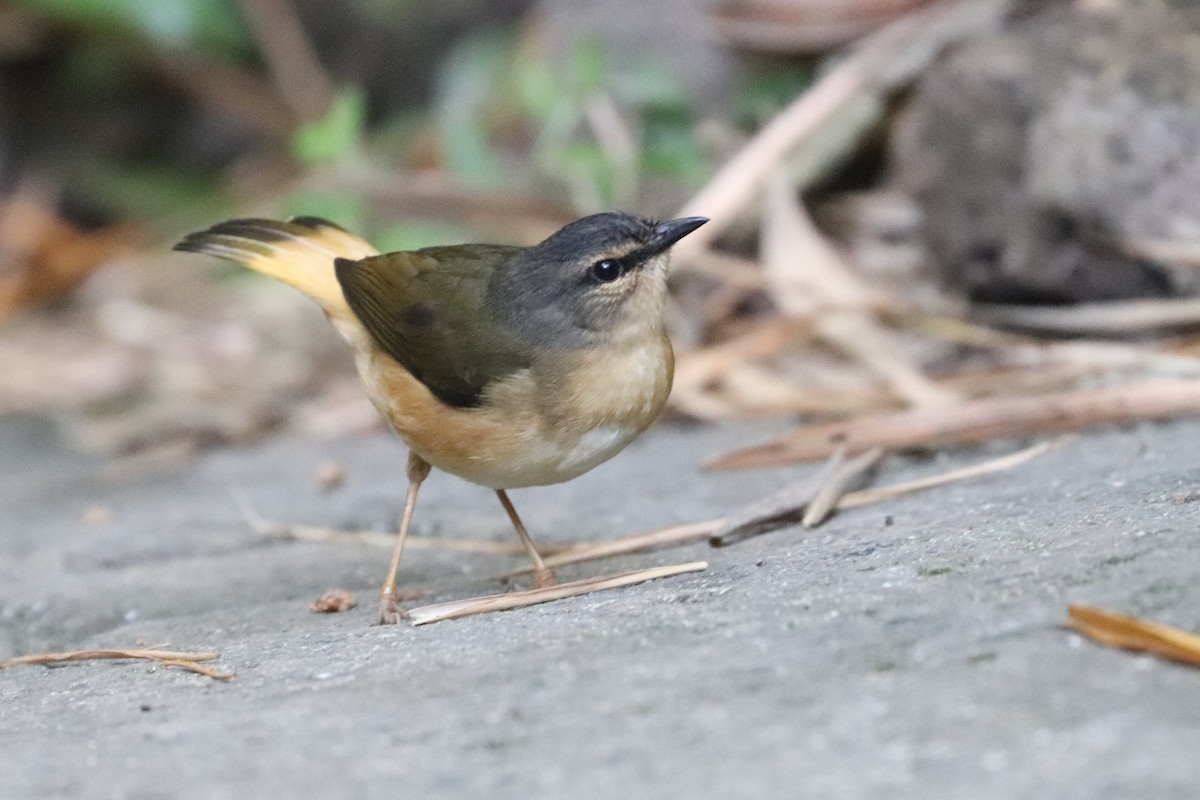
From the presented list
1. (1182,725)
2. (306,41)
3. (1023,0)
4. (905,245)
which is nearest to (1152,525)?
(1182,725)

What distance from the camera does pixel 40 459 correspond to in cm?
576

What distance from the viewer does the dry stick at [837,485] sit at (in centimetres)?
322

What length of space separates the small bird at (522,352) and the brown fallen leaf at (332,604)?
89 millimetres

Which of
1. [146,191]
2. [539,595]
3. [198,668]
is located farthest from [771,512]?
[146,191]

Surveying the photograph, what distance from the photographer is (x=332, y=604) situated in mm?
3084

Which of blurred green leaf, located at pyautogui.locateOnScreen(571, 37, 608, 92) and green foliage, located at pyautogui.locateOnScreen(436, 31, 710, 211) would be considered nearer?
green foliage, located at pyautogui.locateOnScreen(436, 31, 710, 211)

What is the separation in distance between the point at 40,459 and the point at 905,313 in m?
3.86

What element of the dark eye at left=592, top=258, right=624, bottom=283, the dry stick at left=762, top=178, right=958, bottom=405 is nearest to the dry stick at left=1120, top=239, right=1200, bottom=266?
the dry stick at left=762, top=178, right=958, bottom=405

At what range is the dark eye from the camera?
3.30m

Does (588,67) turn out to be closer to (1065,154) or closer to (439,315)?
(1065,154)

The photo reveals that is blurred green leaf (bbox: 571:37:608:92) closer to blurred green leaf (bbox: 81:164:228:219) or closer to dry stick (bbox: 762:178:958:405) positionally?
dry stick (bbox: 762:178:958:405)

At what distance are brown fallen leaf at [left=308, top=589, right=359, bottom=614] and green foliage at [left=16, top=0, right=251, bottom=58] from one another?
6166mm

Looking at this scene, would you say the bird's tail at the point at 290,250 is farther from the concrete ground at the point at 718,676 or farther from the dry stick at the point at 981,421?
the dry stick at the point at 981,421

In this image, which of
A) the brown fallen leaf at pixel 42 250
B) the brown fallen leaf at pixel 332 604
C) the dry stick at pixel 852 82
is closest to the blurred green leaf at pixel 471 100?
the dry stick at pixel 852 82
